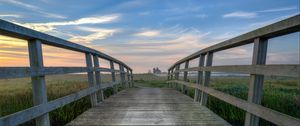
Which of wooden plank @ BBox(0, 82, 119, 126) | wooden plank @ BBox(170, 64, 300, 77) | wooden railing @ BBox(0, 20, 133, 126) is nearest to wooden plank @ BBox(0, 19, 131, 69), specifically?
wooden railing @ BBox(0, 20, 133, 126)

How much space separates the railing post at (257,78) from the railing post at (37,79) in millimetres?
2250

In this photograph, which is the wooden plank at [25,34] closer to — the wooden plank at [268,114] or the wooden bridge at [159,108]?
the wooden bridge at [159,108]

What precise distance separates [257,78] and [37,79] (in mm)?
2331

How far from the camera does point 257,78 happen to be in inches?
111

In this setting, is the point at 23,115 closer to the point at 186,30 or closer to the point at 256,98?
the point at 256,98

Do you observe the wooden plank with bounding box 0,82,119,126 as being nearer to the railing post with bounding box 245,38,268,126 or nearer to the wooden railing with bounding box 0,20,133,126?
the wooden railing with bounding box 0,20,133,126

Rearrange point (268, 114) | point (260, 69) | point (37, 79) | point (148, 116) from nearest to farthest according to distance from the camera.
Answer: point (268, 114), point (260, 69), point (37, 79), point (148, 116)

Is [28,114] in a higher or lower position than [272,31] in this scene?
lower

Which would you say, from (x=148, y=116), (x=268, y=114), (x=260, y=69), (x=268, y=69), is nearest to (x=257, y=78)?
(x=260, y=69)

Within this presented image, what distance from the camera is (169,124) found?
360 centimetres

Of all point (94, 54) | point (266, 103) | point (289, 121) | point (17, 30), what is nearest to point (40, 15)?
point (94, 54)

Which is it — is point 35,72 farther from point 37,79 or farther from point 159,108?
point 159,108

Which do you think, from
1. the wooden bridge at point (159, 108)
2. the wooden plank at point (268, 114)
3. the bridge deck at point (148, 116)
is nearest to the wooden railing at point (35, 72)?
the wooden bridge at point (159, 108)

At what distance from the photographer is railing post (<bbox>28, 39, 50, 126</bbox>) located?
273 centimetres
